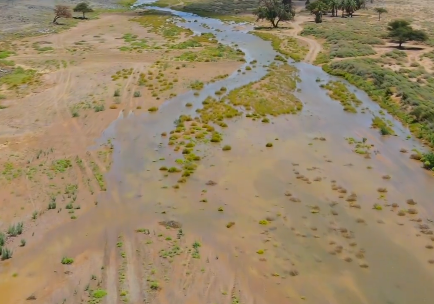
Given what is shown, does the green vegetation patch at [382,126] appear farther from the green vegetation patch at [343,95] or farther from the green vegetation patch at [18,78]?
the green vegetation patch at [18,78]

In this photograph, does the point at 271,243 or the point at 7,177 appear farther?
the point at 7,177

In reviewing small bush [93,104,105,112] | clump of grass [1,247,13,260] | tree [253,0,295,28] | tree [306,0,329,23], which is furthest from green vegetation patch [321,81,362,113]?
tree [306,0,329,23]

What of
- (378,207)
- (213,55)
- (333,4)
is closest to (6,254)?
(378,207)

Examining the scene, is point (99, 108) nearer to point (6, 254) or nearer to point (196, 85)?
point (196, 85)

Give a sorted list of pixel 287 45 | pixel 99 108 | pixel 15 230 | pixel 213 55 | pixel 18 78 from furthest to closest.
Answer: pixel 287 45 < pixel 213 55 < pixel 18 78 < pixel 99 108 < pixel 15 230

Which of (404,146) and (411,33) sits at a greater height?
(411,33)

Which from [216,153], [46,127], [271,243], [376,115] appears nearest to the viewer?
[271,243]

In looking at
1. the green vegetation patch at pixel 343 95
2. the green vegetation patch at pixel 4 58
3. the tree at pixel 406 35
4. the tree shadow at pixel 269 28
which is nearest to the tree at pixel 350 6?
the tree shadow at pixel 269 28

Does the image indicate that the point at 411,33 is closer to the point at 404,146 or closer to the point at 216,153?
the point at 404,146

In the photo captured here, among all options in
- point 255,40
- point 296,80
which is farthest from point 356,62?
point 255,40
